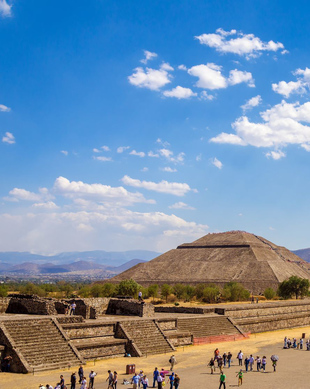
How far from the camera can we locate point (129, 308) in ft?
108

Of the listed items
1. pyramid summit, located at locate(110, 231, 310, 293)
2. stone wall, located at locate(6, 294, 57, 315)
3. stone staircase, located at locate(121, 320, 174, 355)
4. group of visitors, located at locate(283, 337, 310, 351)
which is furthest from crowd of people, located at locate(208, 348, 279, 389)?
pyramid summit, located at locate(110, 231, 310, 293)

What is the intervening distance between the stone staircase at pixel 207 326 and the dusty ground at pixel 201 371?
5.17ft

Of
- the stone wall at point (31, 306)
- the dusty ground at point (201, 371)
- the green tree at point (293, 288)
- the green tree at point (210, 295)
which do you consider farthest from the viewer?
the green tree at point (293, 288)

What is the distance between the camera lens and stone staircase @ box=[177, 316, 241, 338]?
1232 inches

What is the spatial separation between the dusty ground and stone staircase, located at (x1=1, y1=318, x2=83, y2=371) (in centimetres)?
71

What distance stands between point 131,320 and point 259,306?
1846 cm

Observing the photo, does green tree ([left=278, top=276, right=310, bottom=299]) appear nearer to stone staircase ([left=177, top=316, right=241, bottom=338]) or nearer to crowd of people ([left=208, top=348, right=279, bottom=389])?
stone staircase ([left=177, top=316, right=241, bottom=338])

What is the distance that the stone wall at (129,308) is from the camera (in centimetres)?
3200

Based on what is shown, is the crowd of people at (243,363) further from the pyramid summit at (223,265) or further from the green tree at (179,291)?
the pyramid summit at (223,265)

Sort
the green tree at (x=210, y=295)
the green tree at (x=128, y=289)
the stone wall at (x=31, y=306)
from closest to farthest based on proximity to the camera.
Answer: the stone wall at (x=31, y=306), the green tree at (x=128, y=289), the green tree at (x=210, y=295)

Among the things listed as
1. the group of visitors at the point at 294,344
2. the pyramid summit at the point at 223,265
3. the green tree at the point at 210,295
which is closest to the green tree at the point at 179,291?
the green tree at the point at 210,295

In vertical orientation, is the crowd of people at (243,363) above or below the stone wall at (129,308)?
below

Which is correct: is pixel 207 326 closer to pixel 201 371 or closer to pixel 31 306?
pixel 201 371

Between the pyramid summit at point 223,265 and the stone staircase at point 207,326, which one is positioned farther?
the pyramid summit at point 223,265
